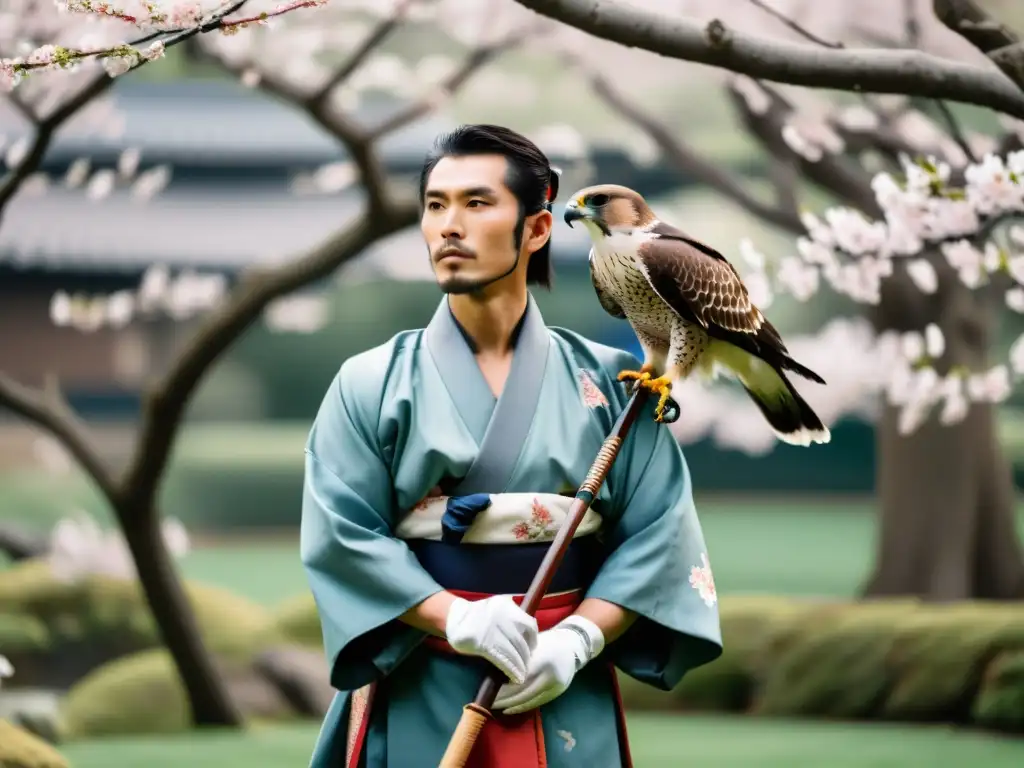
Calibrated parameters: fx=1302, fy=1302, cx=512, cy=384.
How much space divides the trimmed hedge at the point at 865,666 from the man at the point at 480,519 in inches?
89.7

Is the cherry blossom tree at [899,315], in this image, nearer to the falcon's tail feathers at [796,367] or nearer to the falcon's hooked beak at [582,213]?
the falcon's tail feathers at [796,367]

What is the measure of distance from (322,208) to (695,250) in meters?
6.63

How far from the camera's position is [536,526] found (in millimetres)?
1480

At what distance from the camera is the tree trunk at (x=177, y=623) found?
10.9 ft

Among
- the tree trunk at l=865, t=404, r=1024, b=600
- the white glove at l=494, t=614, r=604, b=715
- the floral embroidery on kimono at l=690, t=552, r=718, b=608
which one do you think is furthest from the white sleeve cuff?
the tree trunk at l=865, t=404, r=1024, b=600

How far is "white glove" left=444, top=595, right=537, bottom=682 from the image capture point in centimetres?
135

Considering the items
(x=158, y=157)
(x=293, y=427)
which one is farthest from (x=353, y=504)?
(x=158, y=157)

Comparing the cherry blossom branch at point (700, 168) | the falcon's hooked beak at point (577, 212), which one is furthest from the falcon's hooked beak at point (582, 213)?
the cherry blossom branch at point (700, 168)

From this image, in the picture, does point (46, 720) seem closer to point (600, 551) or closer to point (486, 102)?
point (600, 551)

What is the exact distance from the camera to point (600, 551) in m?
1.58

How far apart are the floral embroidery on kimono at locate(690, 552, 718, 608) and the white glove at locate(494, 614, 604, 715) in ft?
0.56

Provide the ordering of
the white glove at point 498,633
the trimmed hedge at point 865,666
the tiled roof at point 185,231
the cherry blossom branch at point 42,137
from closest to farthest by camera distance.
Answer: the white glove at point 498,633
the cherry blossom branch at point 42,137
the trimmed hedge at point 865,666
the tiled roof at point 185,231

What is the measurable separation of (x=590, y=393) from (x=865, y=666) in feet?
8.02

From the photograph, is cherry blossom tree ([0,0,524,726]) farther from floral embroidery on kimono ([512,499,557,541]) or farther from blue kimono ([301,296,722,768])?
floral embroidery on kimono ([512,499,557,541])
